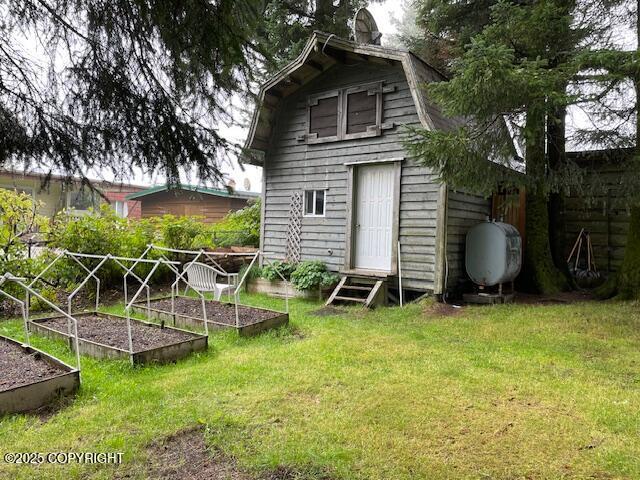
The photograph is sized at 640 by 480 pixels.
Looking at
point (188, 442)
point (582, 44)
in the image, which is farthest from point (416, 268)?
point (188, 442)

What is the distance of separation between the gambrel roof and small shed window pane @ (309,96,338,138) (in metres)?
0.66

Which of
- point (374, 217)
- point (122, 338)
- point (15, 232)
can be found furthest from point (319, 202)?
point (15, 232)

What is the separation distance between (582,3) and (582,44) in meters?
0.68

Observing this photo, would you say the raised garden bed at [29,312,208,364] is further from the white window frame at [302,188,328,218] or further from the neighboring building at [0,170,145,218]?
Answer: the white window frame at [302,188,328,218]

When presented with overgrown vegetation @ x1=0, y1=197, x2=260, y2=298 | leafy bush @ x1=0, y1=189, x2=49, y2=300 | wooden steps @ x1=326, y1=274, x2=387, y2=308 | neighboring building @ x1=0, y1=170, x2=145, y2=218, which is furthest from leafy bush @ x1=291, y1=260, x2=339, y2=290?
neighboring building @ x1=0, y1=170, x2=145, y2=218

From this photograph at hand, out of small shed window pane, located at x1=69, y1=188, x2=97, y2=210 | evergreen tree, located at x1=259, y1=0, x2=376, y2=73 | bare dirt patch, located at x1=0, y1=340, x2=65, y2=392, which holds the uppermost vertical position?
evergreen tree, located at x1=259, y1=0, x2=376, y2=73

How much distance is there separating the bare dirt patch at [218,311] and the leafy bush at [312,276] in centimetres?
196

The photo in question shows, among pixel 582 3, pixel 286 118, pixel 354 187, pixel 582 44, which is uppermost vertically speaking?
pixel 582 3

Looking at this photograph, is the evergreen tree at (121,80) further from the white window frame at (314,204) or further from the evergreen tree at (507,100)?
the white window frame at (314,204)

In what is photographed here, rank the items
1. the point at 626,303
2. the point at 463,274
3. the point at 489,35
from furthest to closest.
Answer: the point at 463,274, the point at 489,35, the point at 626,303

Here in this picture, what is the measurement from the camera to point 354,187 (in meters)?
9.15

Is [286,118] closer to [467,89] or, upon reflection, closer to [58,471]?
[467,89]

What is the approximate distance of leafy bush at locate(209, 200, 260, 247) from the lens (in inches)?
500

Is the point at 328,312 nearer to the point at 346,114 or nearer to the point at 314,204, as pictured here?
the point at 314,204
